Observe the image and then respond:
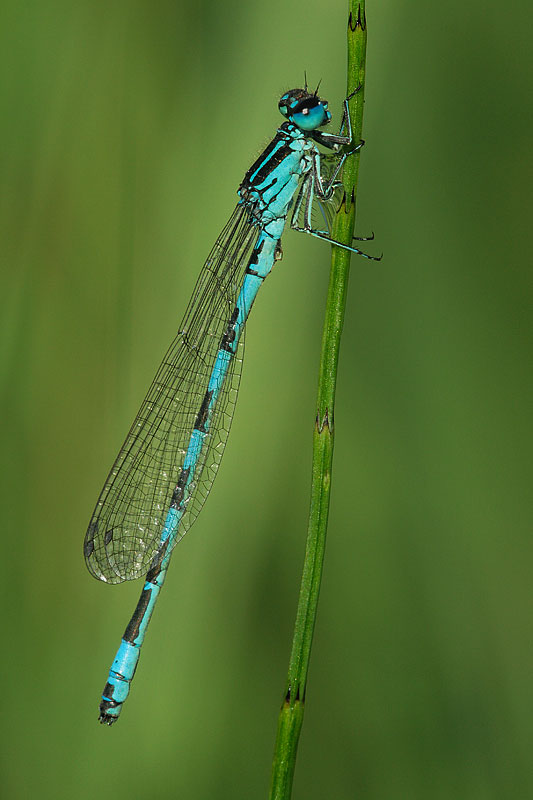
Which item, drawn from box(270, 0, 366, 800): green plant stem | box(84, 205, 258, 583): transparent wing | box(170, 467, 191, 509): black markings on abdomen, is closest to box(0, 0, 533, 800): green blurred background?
box(84, 205, 258, 583): transparent wing

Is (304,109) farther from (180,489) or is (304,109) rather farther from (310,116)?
(180,489)

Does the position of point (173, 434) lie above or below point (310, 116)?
below

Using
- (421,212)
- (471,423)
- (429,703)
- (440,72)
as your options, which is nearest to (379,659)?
(429,703)

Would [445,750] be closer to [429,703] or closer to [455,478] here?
[429,703]

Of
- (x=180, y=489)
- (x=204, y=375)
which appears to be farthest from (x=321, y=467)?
(x=204, y=375)

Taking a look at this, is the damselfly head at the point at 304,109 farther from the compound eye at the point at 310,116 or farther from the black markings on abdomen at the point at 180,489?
the black markings on abdomen at the point at 180,489

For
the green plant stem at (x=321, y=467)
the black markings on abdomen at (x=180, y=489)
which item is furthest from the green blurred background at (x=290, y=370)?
the green plant stem at (x=321, y=467)
